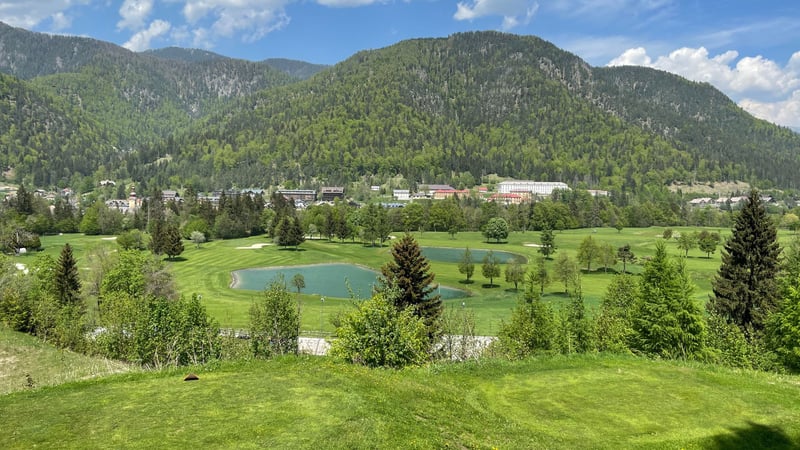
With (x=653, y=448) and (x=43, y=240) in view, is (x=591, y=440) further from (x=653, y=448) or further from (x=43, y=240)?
(x=43, y=240)

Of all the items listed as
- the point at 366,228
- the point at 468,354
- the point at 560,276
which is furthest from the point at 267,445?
the point at 366,228

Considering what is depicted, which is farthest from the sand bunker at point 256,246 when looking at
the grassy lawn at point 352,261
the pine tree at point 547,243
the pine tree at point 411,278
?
the pine tree at point 411,278

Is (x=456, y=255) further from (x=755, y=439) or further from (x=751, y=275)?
(x=755, y=439)

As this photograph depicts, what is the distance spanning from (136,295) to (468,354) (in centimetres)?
4228

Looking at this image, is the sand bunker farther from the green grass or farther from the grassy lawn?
the green grass

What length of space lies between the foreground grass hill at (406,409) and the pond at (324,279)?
2309 inches

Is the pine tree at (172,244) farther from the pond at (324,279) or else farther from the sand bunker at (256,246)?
the pond at (324,279)

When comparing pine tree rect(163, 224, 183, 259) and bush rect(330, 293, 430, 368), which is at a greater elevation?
bush rect(330, 293, 430, 368)

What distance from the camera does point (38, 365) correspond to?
100ft

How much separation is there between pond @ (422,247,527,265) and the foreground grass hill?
93424 millimetres

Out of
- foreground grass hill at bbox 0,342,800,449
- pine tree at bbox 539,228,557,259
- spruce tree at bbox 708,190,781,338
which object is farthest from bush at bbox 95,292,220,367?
pine tree at bbox 539,228,557,259

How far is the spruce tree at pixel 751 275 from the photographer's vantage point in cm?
4472

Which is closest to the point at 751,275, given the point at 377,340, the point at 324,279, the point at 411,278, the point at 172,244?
the point at 411,278

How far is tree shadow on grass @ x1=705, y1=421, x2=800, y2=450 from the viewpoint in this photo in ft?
51.9
